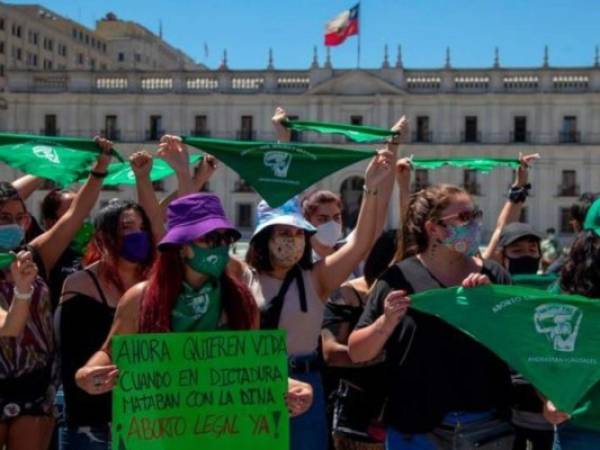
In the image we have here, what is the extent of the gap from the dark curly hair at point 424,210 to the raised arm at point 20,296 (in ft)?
4.90

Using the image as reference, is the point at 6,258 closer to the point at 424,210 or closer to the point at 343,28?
the point at 424,210

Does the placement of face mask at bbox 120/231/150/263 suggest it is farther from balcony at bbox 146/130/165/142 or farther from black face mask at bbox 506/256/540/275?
balcony at bbox 146/130/165/142

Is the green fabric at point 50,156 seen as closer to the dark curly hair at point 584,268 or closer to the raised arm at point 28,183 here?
the raised arm at point 28,183

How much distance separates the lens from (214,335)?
3002mm

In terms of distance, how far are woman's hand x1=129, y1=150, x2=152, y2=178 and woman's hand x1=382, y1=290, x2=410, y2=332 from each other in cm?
154

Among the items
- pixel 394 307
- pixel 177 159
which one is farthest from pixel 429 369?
Result: pixel 177 159

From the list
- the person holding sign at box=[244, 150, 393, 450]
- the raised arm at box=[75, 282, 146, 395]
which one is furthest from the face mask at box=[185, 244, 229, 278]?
the person holding sign at box=[244, 150, 393, 450]

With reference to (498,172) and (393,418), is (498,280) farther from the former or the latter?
(498,172)

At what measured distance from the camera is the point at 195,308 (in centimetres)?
304

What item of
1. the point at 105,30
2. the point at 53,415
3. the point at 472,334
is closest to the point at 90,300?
the point at 53,415

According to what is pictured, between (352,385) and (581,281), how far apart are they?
1.25 metres

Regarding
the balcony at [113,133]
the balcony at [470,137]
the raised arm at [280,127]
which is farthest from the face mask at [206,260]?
the balcony at [113,133]

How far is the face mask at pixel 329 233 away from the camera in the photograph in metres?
5.34

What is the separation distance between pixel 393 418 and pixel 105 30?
285 ft
